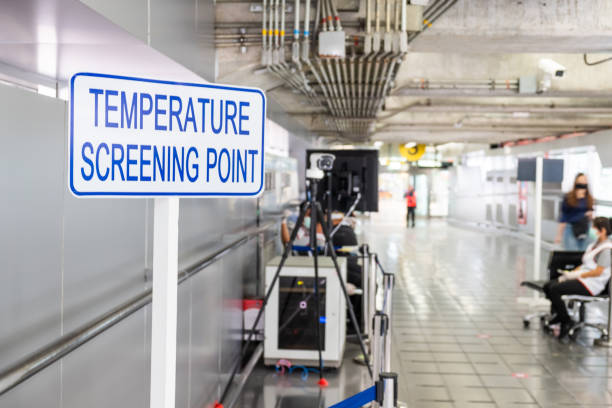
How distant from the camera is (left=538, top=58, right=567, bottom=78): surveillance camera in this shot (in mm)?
7675

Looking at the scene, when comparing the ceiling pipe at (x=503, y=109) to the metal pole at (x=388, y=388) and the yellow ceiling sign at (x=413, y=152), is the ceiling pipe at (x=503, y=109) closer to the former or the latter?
the metal pole at (x=388, y=388)

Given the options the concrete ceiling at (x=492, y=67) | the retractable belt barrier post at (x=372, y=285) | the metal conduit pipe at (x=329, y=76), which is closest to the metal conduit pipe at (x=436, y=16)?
the concrete ceiling at (x=492, y=67)

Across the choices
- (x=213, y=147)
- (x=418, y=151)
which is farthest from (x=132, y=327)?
(x=418, y=151)

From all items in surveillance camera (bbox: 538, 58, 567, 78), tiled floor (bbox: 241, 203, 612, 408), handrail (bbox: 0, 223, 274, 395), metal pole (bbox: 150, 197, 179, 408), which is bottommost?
tiled floor (bbox: 241, 203, 612, 408)

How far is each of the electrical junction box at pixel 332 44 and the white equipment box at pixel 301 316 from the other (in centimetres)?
179

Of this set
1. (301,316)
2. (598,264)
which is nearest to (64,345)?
(301,316)

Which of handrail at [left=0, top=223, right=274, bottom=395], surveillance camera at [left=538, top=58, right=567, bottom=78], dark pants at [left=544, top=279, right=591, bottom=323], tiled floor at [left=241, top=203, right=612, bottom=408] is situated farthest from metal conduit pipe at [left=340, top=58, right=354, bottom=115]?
dark pants at [left=544, top=279, right=591, bottom=323]

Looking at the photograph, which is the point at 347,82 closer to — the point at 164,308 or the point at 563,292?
the point at 563,292

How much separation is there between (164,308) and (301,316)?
3.95 metres

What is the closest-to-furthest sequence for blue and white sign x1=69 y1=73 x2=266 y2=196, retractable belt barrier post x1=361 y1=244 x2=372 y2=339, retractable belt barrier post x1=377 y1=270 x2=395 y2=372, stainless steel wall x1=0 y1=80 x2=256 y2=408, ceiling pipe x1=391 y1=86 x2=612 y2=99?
blue and white sign x1=69 y1=73 x2=266 y2=196 → stainless steel wall x1=0 y1=80 x2=256 y2=408 → retractable belt barrier post x1=377 y1=270 x2=395 y2=372 → retractable belt barrier post x1=361 y1=244 x2=372 y2=339 → ceiling pipe x1=391 y1=86 x2=612 y2=99

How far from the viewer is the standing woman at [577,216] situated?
9.27 meters

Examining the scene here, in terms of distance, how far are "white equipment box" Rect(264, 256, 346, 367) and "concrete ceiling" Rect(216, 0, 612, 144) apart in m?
1.67

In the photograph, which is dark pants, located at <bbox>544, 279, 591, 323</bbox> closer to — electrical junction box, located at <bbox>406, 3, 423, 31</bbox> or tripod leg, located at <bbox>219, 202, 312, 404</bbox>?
tripod leg, located at <bbox>219, 202, 312, 404</bbox>

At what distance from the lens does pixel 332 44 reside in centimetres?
463
